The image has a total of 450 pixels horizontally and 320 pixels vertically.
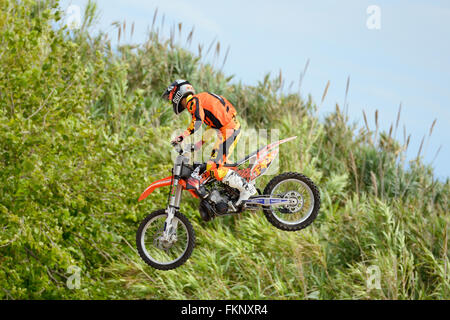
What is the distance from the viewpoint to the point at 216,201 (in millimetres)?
4633

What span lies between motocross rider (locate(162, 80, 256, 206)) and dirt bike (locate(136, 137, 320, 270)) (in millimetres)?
134

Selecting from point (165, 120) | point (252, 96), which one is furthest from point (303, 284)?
point (252, 96)

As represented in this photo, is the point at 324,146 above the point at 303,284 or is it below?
above

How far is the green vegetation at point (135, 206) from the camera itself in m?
12.3

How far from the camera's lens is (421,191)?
54.3 feet

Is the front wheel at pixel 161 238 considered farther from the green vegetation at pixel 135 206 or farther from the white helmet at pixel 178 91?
the green vegetation at pixel 135 206

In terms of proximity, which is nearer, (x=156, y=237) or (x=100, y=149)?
(x=156, y=237)

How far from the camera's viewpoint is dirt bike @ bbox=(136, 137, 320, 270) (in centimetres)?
451

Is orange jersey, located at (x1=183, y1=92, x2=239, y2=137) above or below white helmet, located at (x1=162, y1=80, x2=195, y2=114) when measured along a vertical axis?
below

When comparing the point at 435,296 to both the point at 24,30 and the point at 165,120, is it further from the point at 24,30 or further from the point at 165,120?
the point at 24,30

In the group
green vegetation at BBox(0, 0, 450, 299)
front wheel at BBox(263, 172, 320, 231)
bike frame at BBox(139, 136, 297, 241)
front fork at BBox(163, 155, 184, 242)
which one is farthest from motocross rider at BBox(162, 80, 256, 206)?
green vegetation at BBox(0, 0, 450, 299)

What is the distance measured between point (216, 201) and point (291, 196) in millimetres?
926

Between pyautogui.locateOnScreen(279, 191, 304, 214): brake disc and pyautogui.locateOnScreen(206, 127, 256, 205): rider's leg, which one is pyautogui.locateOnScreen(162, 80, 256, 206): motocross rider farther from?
pyautogui.locateOnScreen(279, 191, 304, 214): brake disc

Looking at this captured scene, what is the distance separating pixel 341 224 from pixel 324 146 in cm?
502
